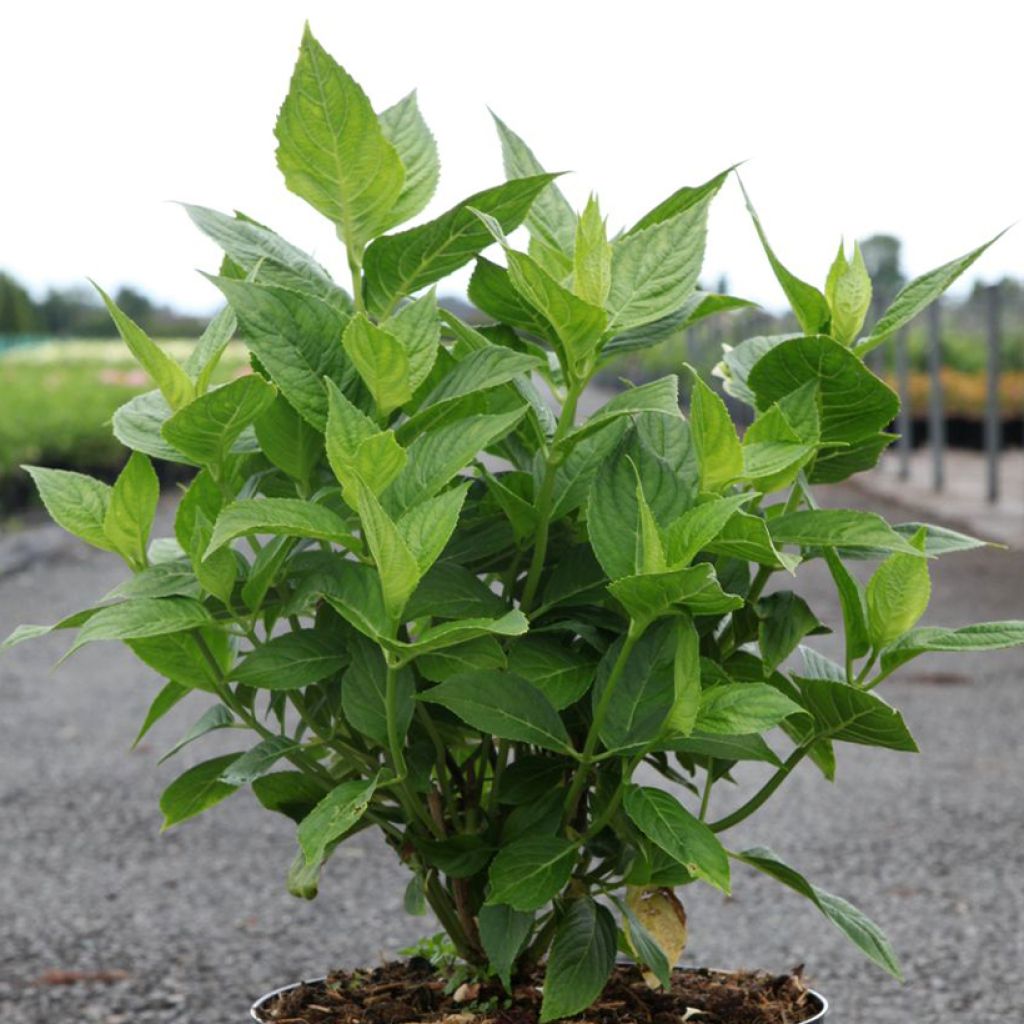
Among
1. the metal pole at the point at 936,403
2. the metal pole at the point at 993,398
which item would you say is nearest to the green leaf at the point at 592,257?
the metal pole at the point at 993,398

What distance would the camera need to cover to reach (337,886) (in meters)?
3.15

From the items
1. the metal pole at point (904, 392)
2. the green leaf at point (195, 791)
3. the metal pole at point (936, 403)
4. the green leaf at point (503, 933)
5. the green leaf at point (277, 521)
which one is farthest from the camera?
the metal pole at point (904, 392)

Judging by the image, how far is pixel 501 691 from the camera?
1.05 metres

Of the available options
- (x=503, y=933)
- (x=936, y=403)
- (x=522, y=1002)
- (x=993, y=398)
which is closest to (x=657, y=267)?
(x=503, y=933)

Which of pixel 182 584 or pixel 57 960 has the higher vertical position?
pixel 182 584

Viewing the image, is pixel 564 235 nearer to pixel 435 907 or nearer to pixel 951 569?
pixel 435 907

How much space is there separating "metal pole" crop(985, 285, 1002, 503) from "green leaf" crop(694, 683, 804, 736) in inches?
333

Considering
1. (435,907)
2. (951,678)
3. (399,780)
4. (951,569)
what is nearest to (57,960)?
(435,907)

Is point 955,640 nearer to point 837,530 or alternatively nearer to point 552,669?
point 837,530

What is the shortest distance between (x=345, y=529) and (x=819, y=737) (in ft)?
1.38

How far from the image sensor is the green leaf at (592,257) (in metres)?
1.02

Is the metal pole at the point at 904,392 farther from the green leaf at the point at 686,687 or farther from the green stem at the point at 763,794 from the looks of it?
the green leaf at the point at 686,687

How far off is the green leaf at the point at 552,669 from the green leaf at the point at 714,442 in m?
0.16

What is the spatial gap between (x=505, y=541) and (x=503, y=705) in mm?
126
